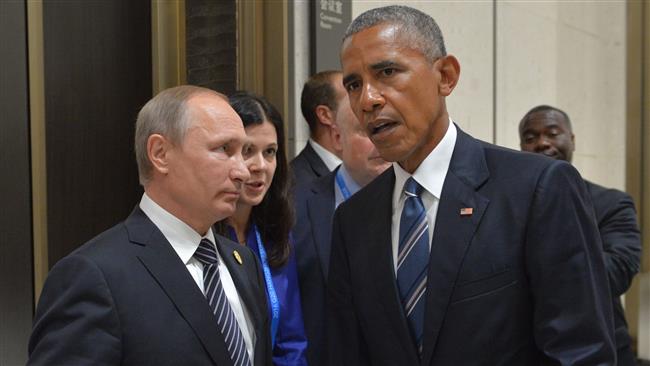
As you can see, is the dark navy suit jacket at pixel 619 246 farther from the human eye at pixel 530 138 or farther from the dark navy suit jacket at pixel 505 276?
the dark navy suit jacket at pixel 505 276

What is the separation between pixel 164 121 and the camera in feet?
Result: 6.94

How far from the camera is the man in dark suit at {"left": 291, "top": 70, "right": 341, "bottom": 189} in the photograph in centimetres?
361

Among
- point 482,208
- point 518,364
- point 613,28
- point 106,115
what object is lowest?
point 518,364

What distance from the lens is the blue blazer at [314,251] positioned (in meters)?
2.90

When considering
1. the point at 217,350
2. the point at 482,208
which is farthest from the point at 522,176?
the point at 217,350

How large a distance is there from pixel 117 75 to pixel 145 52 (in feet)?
0.71

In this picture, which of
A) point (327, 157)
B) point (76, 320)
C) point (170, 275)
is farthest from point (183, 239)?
point (327, 157)

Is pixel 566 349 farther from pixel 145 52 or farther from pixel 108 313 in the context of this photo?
pixel 145 52

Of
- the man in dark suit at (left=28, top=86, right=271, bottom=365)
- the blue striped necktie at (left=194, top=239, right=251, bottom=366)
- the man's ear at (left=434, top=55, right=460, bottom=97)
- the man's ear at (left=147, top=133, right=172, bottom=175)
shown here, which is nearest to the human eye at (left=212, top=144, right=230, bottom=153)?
the man in dark suit at (left=28, top=86, right=271, bottom=365)

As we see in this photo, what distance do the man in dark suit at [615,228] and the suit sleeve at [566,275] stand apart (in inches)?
73.5

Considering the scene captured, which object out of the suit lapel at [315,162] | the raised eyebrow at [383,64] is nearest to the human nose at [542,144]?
the suit lapel at [315,162]

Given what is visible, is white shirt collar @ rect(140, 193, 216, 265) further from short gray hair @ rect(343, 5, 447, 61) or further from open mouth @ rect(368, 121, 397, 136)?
short gray hair @ rect(343, 5, 447, 61)

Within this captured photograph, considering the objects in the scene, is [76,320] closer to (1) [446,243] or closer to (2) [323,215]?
(1) [446,243]

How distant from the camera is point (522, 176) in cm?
192
